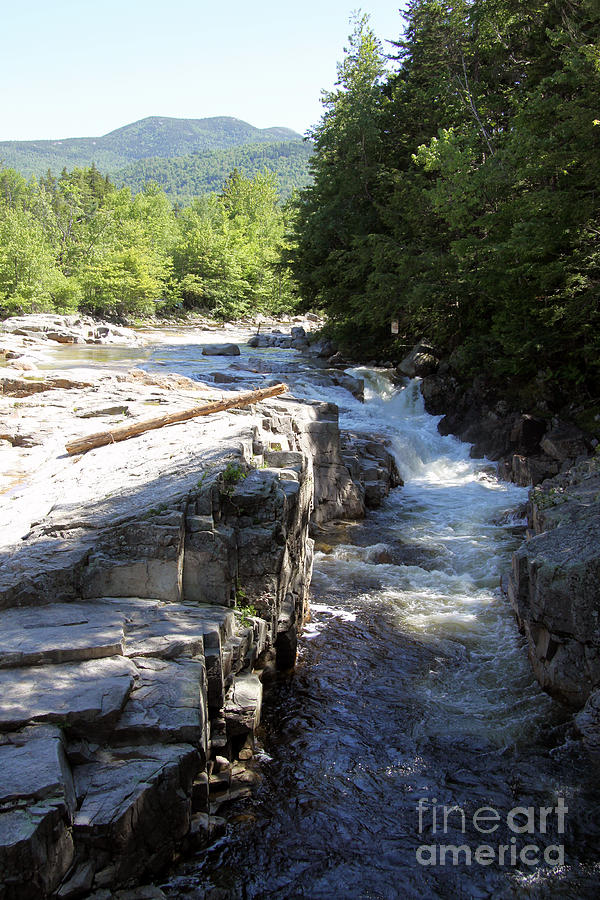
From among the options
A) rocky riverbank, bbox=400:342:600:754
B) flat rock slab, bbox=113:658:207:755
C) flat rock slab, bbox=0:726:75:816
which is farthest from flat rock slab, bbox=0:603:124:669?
rocky riverbank, bbox=400:342:600:754

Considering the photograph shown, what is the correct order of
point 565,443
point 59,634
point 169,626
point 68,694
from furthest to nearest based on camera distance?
point 565,443 < point 169,626 < point 59,634 < point 68,694

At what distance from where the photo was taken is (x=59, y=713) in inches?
176

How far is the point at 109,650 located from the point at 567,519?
5612mm

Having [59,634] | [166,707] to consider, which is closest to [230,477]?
[59,634]

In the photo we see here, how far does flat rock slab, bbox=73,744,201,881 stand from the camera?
399 centimetres

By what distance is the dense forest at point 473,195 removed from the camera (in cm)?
1321

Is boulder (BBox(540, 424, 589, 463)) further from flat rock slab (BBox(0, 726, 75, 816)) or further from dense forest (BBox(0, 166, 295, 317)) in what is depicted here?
dense forest (BBox(0, 166, 295, 317))

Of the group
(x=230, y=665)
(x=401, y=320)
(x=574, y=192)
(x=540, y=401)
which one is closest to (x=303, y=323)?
(x=401, y=320)

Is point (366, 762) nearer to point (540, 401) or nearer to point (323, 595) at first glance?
point (323, 595)

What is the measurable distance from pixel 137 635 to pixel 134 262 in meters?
45.7

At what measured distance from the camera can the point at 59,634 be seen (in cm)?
540

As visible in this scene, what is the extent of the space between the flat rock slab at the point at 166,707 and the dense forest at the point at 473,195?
11015 mm

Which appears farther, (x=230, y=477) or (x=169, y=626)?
(x=230, y=477)

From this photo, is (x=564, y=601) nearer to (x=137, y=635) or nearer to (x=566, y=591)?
(x=566, y=591)
